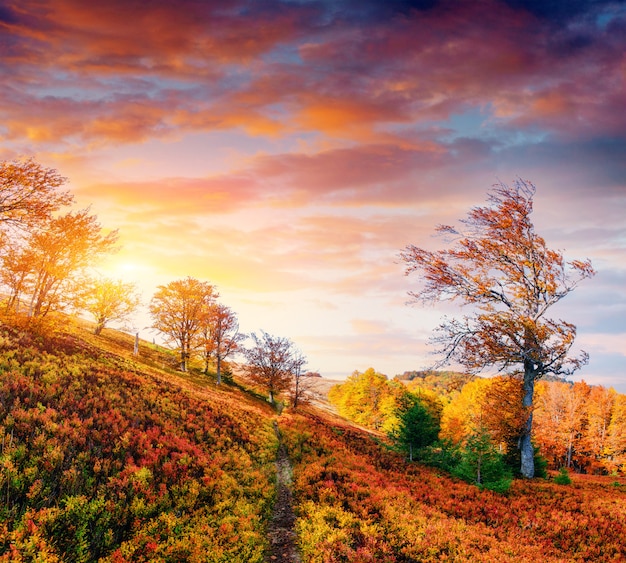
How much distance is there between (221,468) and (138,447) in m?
3.39

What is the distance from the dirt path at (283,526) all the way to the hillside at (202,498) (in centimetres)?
19

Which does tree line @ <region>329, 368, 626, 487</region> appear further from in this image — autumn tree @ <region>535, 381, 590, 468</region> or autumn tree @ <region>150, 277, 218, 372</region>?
autumn tree @ <region>150, 277, 218, 372</region>

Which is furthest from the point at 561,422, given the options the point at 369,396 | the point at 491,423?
the point at 491,423

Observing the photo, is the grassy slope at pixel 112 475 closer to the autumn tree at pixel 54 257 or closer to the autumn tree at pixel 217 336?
the autumn tree at pixel 54 257

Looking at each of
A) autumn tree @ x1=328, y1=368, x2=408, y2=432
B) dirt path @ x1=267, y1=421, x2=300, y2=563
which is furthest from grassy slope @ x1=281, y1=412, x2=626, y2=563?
autumn tree @ x1=328, y1=368, x2=408, y2=432

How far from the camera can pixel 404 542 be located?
378 inches

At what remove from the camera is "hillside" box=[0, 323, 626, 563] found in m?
8.40

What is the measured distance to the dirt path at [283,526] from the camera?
9461 millimetres

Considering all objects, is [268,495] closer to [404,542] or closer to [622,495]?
[404,542]

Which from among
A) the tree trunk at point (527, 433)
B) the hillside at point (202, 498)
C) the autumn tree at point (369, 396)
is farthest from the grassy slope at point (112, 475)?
the autumn tree at point (369, 396)

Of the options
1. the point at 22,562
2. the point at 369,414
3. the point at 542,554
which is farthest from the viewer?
the point at 369,414

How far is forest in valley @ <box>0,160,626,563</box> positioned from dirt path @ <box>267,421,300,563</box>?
12 centimetres

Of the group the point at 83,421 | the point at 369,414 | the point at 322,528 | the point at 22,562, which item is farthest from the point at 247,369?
the point at 22,562

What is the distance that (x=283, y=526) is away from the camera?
11.3 meters
